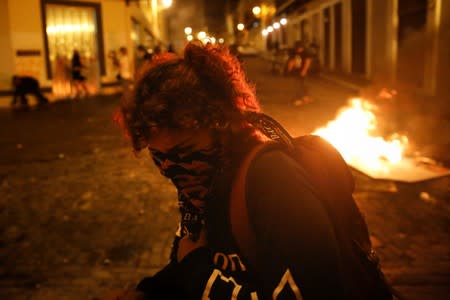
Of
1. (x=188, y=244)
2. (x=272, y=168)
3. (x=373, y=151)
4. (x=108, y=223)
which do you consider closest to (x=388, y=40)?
(x=373, y=151)

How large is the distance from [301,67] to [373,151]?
738 cm

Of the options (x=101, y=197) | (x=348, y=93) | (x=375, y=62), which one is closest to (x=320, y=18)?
(x=375, y=62)

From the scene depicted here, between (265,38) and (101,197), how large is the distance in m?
50.3

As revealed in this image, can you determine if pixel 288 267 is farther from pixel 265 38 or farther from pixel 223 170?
pixel 265 38

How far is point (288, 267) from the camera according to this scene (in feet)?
4.28

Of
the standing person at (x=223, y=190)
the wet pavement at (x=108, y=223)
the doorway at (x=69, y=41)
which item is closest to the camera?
the standing person at (x=223, y=190)

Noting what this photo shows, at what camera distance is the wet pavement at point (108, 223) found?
4.27 metres

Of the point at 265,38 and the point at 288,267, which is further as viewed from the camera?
the point at 265,38

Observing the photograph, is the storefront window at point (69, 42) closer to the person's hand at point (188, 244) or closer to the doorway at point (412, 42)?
the doorway at point (412, 42)

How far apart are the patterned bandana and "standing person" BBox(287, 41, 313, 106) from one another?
13288 millimetres

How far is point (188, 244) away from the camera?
174 cm

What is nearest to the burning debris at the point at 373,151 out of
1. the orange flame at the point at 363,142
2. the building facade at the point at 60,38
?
the orange flame at the point at 363,142

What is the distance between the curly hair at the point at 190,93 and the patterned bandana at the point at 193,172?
0.08m

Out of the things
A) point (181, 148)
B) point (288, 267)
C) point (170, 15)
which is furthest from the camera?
point (170, 15)
